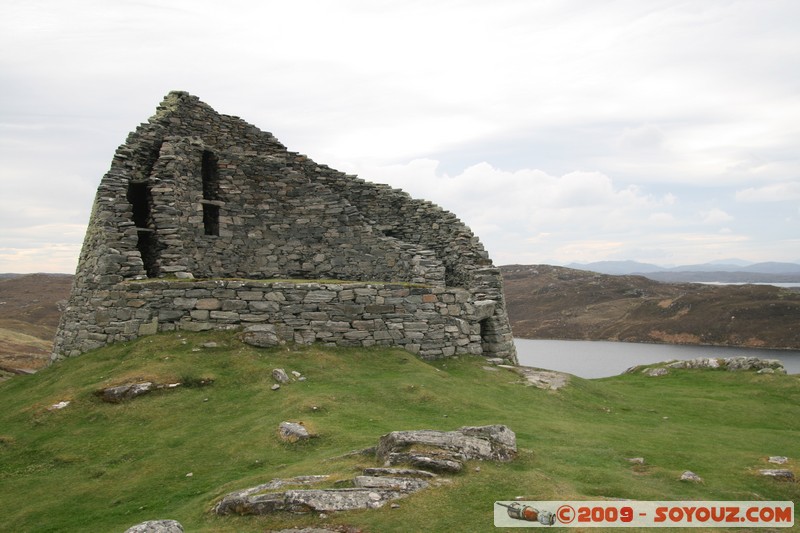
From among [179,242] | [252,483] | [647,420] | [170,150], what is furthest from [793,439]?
[170,150]

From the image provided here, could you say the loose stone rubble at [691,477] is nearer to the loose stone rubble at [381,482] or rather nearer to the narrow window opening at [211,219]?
the loose stone rubble at [381,482]

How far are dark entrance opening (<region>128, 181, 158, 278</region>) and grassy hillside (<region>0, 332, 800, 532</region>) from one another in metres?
5.13

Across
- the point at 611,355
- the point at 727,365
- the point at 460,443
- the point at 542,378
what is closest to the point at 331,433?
the point at 460,443

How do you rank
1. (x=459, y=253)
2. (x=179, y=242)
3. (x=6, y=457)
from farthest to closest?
(x=459, y=253) → (x=179, y=242) → (x=6, y=457)

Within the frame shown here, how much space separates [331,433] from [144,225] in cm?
1566

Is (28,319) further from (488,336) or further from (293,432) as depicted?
(293,432)

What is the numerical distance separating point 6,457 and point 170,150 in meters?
13.6

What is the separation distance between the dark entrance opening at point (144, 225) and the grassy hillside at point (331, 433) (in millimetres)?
5128

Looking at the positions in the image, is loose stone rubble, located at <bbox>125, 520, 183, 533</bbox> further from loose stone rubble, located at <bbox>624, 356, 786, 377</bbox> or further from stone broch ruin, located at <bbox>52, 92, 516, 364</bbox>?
loose stone rubble, located at <bbox>624, 356, 786, 377</bbox>

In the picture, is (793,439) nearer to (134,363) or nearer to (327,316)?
(327,316)

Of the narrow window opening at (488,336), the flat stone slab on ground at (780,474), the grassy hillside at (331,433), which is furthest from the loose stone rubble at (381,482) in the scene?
the narrow window opening at (488,336)

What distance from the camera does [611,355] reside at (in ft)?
126

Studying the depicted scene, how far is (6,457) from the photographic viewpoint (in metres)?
12.4

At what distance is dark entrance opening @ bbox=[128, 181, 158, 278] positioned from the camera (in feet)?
72.6
